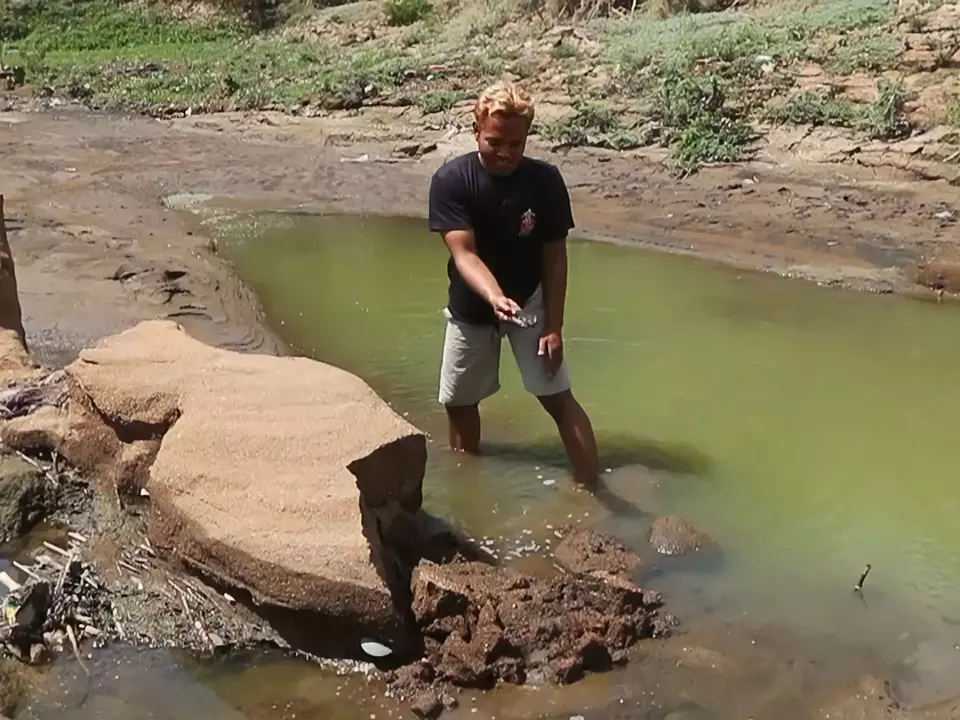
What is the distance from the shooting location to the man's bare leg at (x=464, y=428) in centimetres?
471

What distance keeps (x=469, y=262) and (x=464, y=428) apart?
3.39 feet

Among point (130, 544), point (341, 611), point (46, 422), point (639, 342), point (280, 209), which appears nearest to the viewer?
point (341, 611)

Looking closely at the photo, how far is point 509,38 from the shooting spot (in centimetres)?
1555

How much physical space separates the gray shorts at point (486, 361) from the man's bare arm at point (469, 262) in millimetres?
295

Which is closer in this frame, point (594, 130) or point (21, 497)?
point (21, 497)

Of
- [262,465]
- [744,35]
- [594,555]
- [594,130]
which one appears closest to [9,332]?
[262,465]

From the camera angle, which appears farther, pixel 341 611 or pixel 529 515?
pixel 529 515

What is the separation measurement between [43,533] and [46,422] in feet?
1.52

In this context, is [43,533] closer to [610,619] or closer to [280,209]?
[610,619]

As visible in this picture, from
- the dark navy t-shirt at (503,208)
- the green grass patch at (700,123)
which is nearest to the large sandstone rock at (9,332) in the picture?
the dark navy t-shirt at (503,208)

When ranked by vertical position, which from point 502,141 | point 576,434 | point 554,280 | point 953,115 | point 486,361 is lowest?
point 576,434

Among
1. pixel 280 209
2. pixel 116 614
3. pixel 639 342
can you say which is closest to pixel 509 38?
pixel 280 209

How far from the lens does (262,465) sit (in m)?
3.51

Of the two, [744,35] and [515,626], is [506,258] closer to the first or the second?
[515,626]
